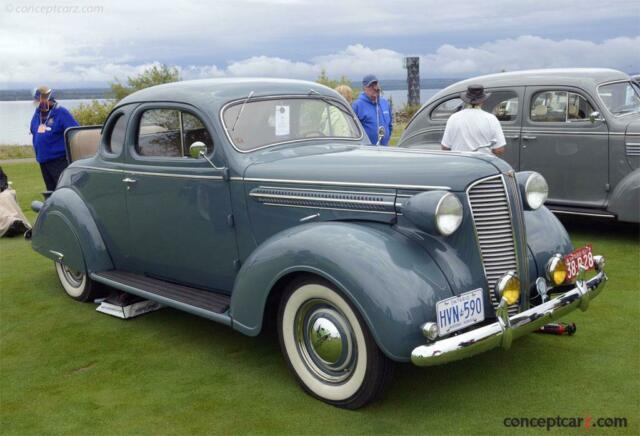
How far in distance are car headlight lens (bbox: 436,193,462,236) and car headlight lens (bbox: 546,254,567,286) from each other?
83 centimetres

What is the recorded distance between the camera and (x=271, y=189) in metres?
4.03

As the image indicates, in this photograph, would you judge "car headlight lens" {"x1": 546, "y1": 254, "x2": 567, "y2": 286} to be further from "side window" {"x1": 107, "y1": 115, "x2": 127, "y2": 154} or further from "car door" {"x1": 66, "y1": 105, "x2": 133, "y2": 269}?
"side window" {"x1": 107, "y1": 115, "x2": 127, "y2": 154}

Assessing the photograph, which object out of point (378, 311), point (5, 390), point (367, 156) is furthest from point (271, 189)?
point (5, 390)

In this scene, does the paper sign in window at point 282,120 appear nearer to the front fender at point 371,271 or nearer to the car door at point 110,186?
the front fender at point 371,271

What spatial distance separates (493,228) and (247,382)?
1713 millimetres

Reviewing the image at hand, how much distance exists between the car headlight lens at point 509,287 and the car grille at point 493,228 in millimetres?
75

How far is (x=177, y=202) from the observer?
180 inches

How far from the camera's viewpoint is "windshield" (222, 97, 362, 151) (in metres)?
4.40

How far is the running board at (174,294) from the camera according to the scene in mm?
4164

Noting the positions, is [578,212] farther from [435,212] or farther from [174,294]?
[174,294]

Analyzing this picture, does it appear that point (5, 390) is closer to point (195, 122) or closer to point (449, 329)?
point (195, 122)

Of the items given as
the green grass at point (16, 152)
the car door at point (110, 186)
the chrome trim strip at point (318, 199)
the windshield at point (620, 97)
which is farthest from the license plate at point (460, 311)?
the green grass at point (16, 152)

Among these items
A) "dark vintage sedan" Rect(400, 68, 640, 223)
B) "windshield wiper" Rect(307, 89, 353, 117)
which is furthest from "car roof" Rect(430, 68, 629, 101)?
"windshield wiper" Rect(307, 89, 353, 117)

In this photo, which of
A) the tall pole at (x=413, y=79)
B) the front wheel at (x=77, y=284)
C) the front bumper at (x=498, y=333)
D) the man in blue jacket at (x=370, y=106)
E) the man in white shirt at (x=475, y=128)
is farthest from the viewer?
the tall pole at (x=413, y=79)
